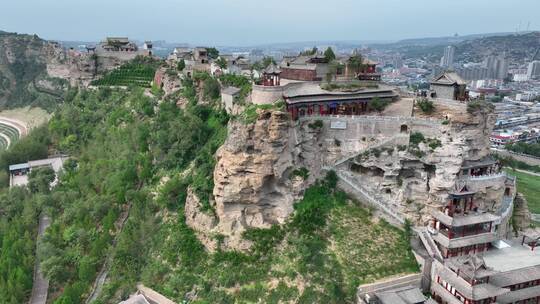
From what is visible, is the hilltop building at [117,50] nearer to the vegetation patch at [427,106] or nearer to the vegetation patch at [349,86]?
the vegetation patch at [349,86]

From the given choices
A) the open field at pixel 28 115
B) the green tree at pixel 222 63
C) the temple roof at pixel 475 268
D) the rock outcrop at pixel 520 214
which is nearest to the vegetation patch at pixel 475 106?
the rock outcrop at pixel 520 214

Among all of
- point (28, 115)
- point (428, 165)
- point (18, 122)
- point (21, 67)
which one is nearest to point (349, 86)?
point (428, 165)

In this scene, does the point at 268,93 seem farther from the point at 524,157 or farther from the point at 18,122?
the point at 524,157

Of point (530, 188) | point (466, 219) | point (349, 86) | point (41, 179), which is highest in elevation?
point (349, 86)

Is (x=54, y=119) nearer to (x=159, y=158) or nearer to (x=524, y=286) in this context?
(x=159, y=158)

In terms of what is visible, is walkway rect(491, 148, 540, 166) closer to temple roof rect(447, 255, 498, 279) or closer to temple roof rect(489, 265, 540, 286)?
temple roof rect(489, 265, 540, 286)

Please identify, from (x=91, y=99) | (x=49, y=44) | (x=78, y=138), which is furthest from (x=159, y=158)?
(x=49, y=44)

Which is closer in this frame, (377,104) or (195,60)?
(377,104)
